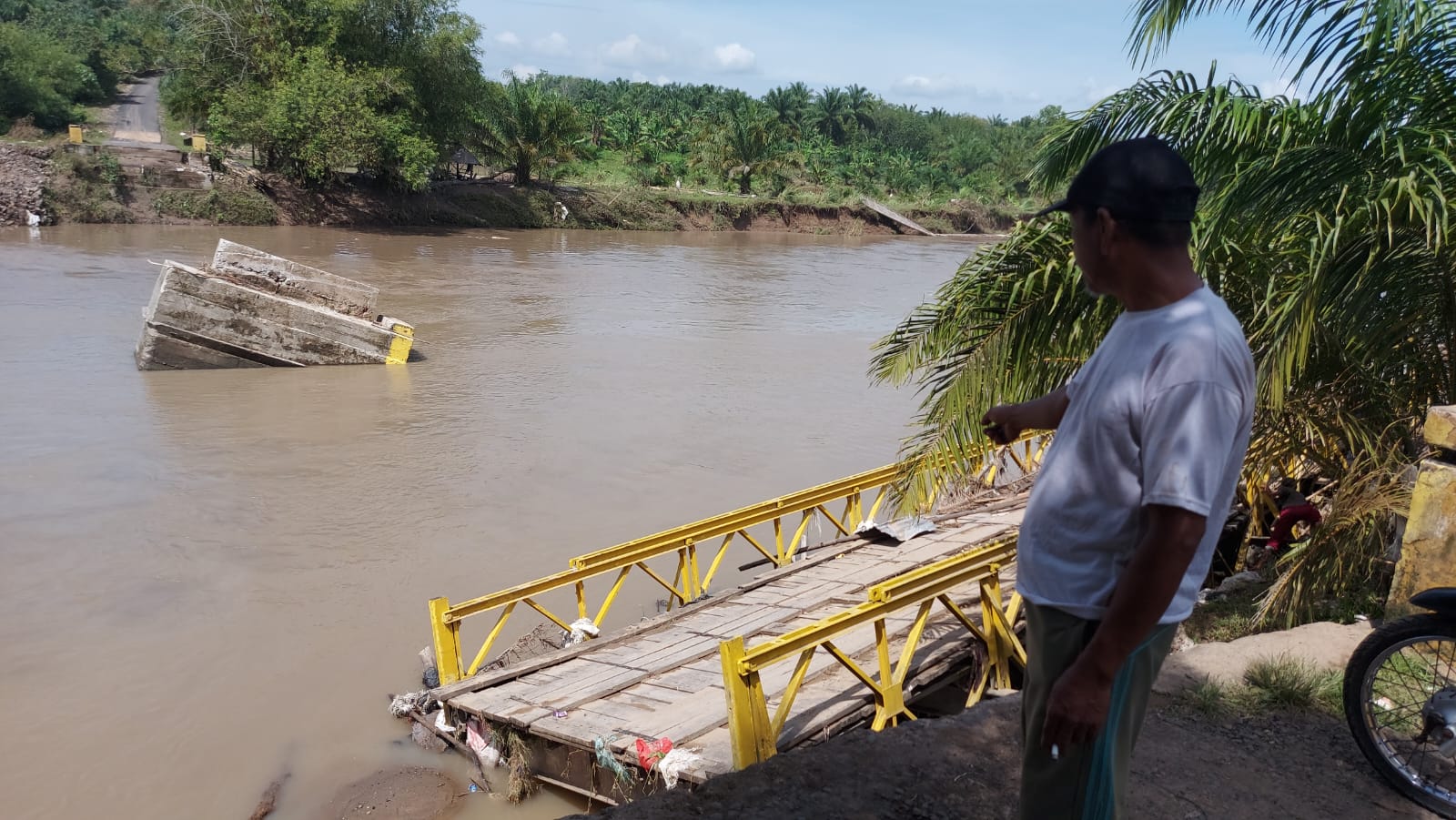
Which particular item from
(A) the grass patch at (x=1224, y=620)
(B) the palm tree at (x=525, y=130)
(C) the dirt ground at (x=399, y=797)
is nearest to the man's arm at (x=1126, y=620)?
(A) the grass patch at (x=1224, y=620)

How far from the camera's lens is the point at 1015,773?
133 inches

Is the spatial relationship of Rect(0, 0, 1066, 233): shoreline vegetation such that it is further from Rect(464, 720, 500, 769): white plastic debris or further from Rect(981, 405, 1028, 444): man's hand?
Rect(981, 405, 1028, 444): man's hand

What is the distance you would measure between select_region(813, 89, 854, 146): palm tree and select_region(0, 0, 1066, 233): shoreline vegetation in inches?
480

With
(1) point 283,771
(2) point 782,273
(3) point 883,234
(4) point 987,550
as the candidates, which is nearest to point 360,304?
(1) point 283,771

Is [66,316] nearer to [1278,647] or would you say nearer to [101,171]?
[101,171]

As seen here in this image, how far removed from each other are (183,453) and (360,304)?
5.62 m

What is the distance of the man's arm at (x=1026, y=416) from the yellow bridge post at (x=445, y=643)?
455 centimetres

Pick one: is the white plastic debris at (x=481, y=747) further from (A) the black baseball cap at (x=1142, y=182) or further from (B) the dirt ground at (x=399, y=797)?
(A) the black baseball cap at (x=1142, y=182)

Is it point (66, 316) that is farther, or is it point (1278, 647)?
point (66, 316)

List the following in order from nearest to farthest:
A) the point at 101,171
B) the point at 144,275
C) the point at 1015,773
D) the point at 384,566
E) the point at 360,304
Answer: the point at 1015,773 → the point at 384,566 → the point at 360,304 → the point at 144,275 → the point at 101,171

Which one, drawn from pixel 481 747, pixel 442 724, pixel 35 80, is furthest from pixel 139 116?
pixel 481 747

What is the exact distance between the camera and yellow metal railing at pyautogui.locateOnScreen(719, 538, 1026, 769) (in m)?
4.39

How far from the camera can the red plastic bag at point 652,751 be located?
4.84 metres

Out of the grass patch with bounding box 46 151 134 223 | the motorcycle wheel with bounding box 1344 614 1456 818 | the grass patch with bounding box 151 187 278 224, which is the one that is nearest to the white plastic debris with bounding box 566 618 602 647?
the motorcycle wheel with bounding box 1344 614 1456 818
